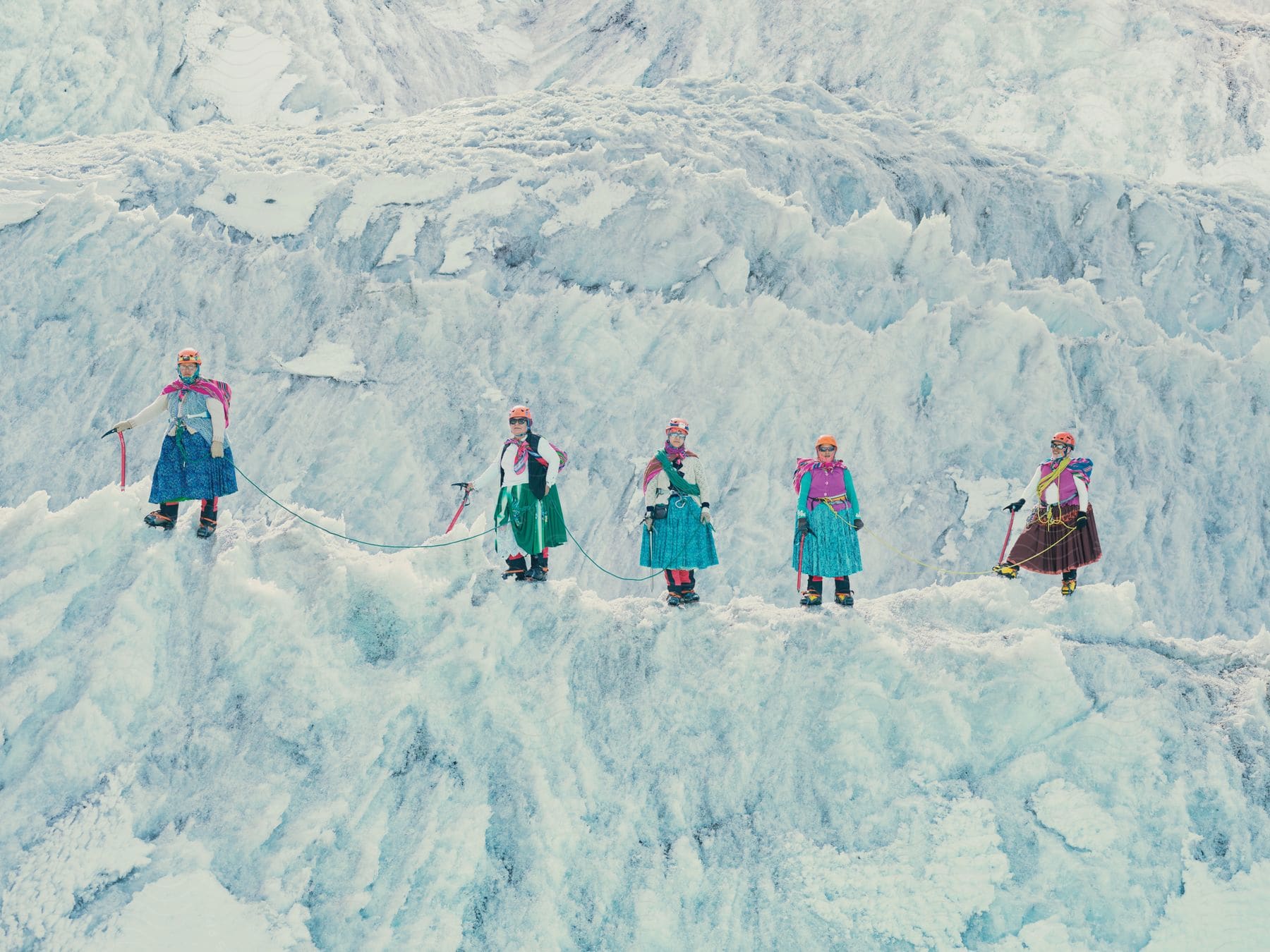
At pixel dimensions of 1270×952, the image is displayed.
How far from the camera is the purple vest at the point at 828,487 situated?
23.5 ft

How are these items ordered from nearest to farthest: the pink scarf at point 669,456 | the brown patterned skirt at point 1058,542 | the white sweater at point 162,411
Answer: the pink scarf at point 669,456, the white sweater at point 162,411, the brown patterned skirt at point 1058,542

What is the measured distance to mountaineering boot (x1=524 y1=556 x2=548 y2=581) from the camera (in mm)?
7012

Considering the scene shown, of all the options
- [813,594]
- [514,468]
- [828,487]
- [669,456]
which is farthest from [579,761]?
[828,487]

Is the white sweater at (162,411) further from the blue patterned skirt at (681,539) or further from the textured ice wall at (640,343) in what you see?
the blue patterned skirt at (681,539)

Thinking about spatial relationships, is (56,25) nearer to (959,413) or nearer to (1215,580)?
(959,413)

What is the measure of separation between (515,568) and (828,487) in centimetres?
226

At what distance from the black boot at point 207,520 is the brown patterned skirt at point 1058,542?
5.98 metres

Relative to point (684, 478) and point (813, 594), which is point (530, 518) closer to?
point (684, 478)

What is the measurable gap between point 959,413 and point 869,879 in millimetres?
7063

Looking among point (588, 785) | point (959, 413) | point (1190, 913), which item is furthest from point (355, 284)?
point (1190, 913)

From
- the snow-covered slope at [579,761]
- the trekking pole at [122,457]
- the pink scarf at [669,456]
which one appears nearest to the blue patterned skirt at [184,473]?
the trekking pole at [122,457]

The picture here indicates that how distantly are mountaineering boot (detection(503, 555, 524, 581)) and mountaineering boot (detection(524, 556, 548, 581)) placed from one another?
43mm

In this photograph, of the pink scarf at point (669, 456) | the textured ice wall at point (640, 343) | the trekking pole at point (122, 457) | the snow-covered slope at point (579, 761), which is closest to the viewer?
the snow-covered slope at point (579, 761)

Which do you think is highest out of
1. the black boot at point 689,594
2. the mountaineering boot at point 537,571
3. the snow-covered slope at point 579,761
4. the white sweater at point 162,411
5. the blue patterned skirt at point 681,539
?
the white sweater at point 162,411
